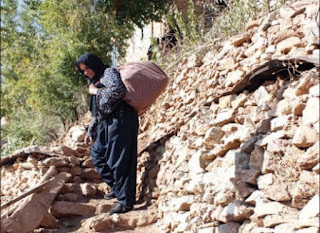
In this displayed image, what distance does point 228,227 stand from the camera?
3.23 meters

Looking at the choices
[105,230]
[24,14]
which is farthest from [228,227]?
[24,14]

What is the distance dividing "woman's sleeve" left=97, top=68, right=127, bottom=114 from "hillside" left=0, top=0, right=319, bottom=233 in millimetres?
723

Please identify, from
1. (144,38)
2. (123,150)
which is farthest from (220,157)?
(144,38)

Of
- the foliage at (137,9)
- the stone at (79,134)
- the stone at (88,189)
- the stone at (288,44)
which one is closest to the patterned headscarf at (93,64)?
the stone at (88,189)

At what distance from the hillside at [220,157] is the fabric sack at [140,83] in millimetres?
432

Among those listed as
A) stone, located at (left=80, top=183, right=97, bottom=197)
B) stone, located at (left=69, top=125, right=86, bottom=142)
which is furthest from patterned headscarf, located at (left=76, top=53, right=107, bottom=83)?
stone, located at (left=69, top=125, right=86, bottom=142)

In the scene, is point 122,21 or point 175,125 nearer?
point 175,125

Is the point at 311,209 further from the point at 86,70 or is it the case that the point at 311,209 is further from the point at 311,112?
the point at 86,70

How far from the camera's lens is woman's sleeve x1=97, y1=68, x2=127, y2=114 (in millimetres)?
4188

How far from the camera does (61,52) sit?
748cm

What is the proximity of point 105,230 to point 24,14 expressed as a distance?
7748mm

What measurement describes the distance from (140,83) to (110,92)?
0.30m

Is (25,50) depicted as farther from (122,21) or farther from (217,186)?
(217,186)

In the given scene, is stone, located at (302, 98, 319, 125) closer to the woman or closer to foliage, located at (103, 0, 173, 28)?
the woman
